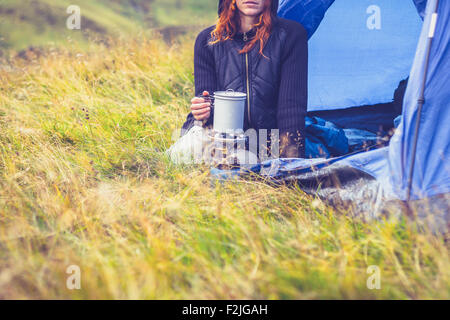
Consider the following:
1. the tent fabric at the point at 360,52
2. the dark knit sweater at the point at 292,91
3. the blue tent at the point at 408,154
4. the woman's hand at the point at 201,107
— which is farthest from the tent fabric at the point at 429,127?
the tent fabric at the point at 360,52

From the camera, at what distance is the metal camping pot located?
6.11 feet

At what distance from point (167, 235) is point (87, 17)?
1007cm

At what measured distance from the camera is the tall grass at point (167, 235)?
130cm

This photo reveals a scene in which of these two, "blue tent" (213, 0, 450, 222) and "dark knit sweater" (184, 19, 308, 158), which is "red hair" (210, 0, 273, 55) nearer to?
"dark knit sweater" (184, 19, 308, 158)

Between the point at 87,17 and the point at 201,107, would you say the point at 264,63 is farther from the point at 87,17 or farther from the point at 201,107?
the point at 87,17

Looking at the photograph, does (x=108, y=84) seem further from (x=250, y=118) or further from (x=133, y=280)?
(x=133, y=280)

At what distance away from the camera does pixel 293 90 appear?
2.23 metres

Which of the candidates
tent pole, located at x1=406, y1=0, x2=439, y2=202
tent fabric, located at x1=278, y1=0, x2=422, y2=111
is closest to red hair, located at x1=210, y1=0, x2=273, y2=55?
tent pole, located at x1=406, y1=0, x2=439, y2=202

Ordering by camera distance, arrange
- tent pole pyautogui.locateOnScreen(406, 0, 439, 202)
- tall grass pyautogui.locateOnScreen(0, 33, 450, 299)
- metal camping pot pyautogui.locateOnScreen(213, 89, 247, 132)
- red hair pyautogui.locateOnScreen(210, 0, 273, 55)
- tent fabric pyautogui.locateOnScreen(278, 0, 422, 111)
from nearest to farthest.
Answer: tall grass pyautogui.locateOnScreen(0, 33, 450, 299) → tent pole pyautogui.locateOnScreen(406, 0, 439, 202) → metal camping pot pyautogui.locateOnScreen(213, 89, 247, 132) → red hair pyautogui.locateOnScreen(210, 0, 273, 55) → tent fabric pyautogui.locateOnScreen(278, 0, 422, 111)

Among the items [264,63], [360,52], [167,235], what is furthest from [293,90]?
[360,52]

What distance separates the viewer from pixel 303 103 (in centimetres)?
221

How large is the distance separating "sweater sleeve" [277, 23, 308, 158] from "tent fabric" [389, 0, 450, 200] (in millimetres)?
611

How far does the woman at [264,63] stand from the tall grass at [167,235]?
0.48 metres

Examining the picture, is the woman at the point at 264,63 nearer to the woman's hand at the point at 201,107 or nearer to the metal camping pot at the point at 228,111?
the woman's hand at the point at 201,107
